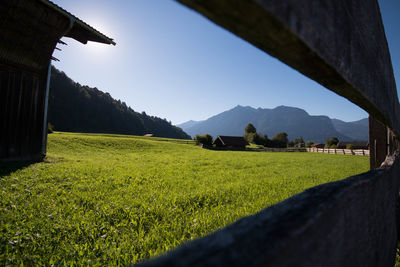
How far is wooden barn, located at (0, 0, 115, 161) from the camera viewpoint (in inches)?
274

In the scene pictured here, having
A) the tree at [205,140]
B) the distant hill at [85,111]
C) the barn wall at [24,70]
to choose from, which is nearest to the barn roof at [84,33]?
the barn wall at [24,70]

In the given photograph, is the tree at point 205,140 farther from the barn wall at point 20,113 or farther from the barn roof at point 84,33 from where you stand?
the barn roof at point 84,33

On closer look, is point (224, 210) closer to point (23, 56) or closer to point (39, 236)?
point (39, 236)

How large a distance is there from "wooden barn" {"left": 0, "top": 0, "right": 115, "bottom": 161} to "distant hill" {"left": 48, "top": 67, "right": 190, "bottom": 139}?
313 ft

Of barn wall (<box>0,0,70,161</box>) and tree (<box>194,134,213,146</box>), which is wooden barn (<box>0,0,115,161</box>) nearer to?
barn wall (<box>0,0,70,161</box>)

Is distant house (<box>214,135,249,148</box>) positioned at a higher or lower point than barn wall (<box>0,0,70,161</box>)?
lower

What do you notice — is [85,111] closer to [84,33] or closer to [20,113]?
[20,113]

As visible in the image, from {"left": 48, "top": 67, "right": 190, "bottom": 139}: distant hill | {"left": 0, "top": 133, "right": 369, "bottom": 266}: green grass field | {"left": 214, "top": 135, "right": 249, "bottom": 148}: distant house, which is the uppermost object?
{"left": 48, "top": 67, "right": 190, "bottom": 139}: distant hill

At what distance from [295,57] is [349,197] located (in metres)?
0.78

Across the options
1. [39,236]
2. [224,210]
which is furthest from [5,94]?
[224,210]

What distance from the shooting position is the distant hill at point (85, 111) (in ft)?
315

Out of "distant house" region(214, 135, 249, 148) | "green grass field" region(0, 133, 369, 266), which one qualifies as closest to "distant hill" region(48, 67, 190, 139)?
"distant house" region(214, 135, 249, 148)

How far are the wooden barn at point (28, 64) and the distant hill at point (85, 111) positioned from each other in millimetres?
95439

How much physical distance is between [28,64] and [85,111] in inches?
4480
